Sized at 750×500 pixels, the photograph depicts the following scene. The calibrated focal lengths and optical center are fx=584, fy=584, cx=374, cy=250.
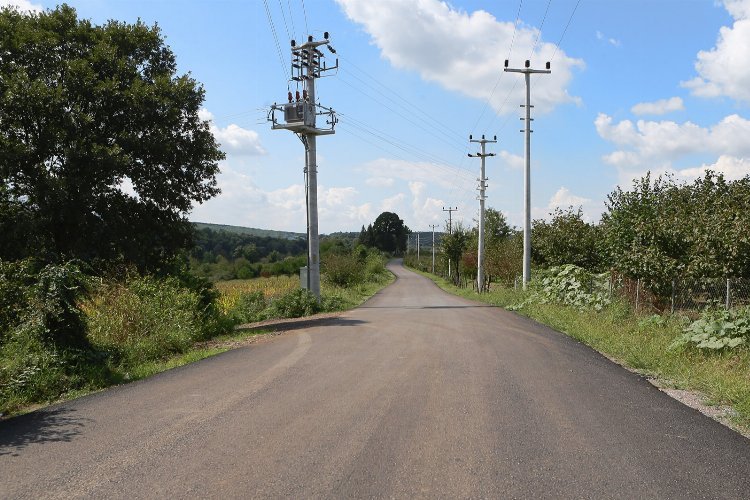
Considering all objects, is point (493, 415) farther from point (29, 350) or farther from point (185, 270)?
point (185, 270)

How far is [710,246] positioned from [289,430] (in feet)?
51.4

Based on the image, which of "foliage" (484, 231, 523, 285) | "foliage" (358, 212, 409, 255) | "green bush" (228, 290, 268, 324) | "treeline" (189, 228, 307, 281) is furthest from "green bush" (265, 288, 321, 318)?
"foliage" (358, 212, 409, 255)

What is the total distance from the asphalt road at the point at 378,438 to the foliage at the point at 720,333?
5.19 feet

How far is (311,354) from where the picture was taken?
Result: 1102 centimetres

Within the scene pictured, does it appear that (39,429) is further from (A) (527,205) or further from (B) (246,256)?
(B) (246,256)

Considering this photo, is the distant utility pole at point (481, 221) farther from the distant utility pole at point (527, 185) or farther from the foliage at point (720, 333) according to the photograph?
the foliage at point (720, 333)

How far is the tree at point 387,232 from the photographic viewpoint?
162 metres

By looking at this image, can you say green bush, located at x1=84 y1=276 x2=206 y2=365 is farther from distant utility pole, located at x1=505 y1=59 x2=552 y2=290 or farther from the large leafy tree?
distant utility pole, located at x1=505 y1=59 x2=552 y2=290

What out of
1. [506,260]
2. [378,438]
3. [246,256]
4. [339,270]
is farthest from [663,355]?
[246,256]

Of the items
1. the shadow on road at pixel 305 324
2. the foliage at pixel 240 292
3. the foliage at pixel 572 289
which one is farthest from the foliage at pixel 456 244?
the shadow on road at pixel 305 324

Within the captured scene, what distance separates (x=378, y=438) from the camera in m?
5.60

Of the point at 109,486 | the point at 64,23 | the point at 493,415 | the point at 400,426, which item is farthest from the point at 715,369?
the point at 64,23

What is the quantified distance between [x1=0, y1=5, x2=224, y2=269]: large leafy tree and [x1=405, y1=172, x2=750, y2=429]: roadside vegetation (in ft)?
39.5

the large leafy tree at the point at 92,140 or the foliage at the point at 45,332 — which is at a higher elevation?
the large leafy tree at the point at 92,140
